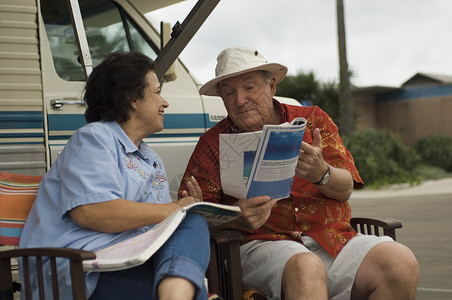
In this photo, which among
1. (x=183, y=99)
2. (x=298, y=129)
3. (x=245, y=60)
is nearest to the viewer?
(x=298, y=129)

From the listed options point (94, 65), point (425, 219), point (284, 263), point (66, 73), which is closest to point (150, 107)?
point (284, 263)

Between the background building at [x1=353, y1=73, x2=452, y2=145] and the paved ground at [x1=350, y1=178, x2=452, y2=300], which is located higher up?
the background building at [x1=353, y1=73, x2=452, y2=145]

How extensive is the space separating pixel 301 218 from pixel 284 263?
1.09 ft

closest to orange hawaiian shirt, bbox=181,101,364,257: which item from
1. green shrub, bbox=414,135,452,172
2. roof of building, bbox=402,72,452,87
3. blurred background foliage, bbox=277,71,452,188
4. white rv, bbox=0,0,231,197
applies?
white rv, bbox=0,0,231,197

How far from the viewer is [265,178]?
2.60m

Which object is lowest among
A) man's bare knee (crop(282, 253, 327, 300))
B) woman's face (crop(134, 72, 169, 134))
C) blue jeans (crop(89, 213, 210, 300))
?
man's bare knee (crop(282, 253, 327, 300))

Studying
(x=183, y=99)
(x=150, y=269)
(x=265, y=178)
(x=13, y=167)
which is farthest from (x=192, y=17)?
(x=150, y=269)

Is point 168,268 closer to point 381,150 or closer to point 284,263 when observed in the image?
point 284,263

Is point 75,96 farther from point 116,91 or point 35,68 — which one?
point 116,91

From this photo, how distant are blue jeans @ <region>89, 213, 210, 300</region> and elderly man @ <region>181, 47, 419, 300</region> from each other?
448 mm

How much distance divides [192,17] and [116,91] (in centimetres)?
139

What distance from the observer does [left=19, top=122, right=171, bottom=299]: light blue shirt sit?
232 centimetres

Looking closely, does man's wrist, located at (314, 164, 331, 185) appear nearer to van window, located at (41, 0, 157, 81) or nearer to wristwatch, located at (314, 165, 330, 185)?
wristwatch, located at (314, 165, 330, 185)

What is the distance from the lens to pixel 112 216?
7.63 feet
